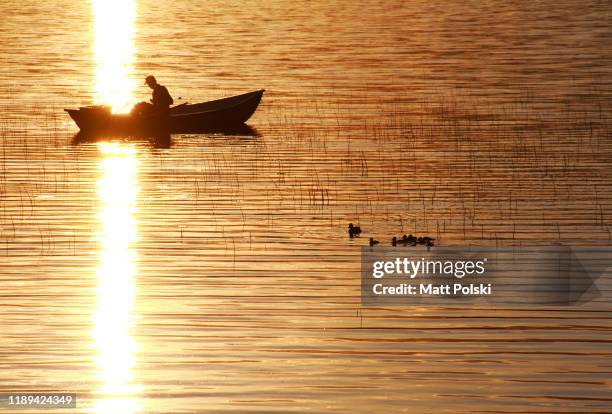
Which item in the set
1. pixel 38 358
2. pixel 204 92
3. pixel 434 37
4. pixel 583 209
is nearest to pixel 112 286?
pixel 38 358

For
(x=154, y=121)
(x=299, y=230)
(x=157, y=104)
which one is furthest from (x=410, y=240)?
(x=157, y=104)

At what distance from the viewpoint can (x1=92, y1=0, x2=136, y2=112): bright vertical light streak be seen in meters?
43.1

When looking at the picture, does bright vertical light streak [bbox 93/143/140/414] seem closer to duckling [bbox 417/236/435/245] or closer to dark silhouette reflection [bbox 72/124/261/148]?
duckling [bbox 417/236/435/245]

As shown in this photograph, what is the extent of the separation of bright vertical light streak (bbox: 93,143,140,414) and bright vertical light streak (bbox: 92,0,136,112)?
9081 mm

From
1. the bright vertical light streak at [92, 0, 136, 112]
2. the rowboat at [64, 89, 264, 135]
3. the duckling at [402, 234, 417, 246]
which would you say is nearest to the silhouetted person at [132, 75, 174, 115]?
the rowboat at [64, 89, 264, 135]

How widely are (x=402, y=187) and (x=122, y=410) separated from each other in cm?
1261

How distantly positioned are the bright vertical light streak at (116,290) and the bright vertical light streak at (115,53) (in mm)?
9081

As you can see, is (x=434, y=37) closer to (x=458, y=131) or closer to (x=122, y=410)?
(x=458, y=131)

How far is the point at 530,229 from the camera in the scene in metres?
21.0

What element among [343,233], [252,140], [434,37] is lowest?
[343,233]

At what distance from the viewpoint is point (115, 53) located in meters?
59.8

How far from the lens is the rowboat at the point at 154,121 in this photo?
33.3 meters

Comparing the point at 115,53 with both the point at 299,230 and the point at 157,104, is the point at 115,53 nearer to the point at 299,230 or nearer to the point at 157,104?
the point at 157,104

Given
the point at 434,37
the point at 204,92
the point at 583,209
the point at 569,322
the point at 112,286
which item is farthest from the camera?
the point at 434,37
